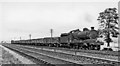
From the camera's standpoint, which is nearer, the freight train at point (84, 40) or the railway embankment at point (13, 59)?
the railway embankment at point (13, 59)

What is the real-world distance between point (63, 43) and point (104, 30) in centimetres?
968

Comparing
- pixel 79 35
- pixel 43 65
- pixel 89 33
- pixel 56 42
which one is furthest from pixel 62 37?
pixel 43 65

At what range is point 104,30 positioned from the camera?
3875 cm

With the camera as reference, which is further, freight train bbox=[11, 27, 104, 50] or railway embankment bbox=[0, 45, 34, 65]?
freight train bbox=[11, 27, 104, 50]

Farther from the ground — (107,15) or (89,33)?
(107,15)

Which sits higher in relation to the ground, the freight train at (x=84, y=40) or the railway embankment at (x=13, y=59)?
the freight train at (x=84, y=40)

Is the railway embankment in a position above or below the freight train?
below

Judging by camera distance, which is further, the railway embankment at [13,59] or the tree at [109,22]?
the tree at [109,22]

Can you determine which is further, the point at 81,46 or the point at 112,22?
the point at 112,22

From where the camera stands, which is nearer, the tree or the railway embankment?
the railway embankment

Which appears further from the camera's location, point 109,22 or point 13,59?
point 109,22

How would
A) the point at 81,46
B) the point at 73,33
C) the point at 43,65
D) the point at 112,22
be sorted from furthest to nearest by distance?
the point at 112,22
the point at 73,33
the point at 81,46
the point at 43,65

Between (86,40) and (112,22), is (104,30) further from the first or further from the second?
(86,40)

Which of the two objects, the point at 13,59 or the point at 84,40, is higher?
the point at 84,40
